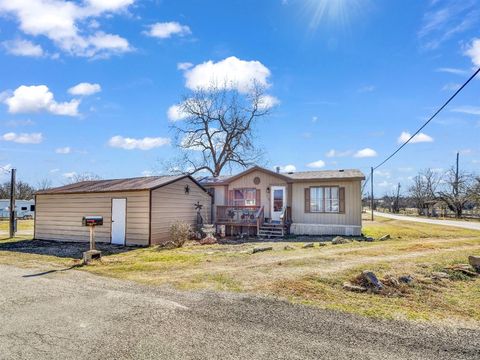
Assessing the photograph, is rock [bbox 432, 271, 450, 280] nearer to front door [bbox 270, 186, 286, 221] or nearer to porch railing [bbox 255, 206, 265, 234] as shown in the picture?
porch railing [bbox 255, 206, 265, 234]

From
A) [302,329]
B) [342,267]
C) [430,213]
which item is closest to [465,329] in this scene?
[302,329]

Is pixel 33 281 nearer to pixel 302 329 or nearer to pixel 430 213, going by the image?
pixel 302 329

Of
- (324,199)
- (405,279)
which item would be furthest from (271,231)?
(405,279)

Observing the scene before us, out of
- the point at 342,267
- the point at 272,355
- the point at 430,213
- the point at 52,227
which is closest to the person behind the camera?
the point at 272,355

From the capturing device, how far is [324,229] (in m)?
17.3

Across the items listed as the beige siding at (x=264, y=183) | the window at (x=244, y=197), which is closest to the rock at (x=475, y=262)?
the beige siding at (x=264, y=183)

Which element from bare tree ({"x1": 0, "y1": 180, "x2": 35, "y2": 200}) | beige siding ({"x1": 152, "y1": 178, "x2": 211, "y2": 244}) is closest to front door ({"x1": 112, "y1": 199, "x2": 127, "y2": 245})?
beige siding ({"x1": 152, "y1": 178, "x2": 211, "y2": 244})

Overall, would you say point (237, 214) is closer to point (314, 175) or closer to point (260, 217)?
point (260, 217)

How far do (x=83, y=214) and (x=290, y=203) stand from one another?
32.9 ft

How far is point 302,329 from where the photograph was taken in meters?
4.52

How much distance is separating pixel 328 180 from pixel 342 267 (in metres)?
9.34

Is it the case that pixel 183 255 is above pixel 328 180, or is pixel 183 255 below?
below

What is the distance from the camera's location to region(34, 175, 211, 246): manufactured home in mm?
14273

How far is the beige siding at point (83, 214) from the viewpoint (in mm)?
14258
